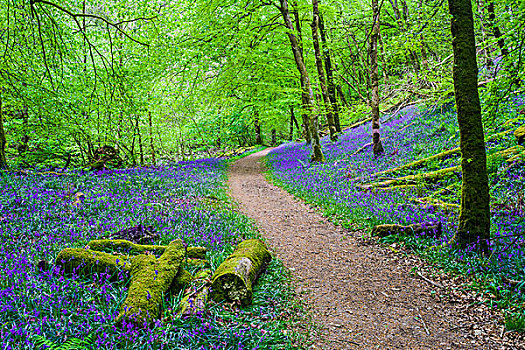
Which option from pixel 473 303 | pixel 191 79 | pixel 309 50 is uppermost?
pixel 309 50

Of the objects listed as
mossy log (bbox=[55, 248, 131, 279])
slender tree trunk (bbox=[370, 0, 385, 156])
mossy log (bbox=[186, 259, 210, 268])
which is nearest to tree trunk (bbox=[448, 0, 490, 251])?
mossy log (bbox=[186, 259, 210, 268])

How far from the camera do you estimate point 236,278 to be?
4.29 m

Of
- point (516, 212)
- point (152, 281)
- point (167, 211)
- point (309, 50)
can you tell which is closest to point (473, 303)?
point (516, 212)

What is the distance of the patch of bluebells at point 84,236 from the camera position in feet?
10.7

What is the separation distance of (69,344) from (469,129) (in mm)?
6282

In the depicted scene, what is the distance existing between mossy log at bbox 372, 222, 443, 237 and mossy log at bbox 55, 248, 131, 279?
5.33m

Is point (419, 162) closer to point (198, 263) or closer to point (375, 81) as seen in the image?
point (375, 81)

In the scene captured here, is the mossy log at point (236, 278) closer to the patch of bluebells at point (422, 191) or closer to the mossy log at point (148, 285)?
the mossy log at point (148, 285)

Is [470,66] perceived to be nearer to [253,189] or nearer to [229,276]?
[229,276]

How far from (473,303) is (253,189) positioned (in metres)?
10.4

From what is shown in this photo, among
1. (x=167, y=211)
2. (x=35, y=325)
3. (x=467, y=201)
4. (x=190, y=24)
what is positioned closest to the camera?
(x=35, y=325)

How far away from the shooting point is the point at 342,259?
608 centimetres

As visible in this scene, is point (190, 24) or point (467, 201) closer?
point (467, 201)

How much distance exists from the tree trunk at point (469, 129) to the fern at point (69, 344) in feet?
19.4
